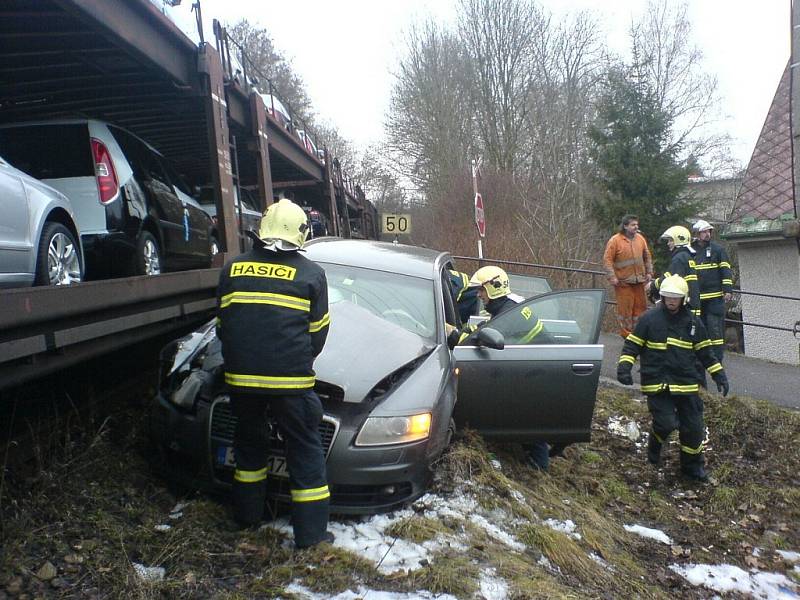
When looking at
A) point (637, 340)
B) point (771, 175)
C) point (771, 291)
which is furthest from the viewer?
point (771, 175)

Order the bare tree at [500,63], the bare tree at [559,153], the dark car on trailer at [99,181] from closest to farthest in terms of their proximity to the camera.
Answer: the dark car on trailer at [99,181]
the bare tree at [559,153]
the bare tree at [500,63]

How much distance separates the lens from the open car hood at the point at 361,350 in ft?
12.7

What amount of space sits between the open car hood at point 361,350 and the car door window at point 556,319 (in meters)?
1.09

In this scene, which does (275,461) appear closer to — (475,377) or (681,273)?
(475,377)

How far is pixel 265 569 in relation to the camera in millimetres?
3262

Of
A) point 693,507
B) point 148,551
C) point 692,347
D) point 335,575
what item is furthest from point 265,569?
point 692,347

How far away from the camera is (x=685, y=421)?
599 cm

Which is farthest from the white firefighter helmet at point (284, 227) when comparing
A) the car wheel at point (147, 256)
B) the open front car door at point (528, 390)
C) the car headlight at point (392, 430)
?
the car wheel at point (147, 256)

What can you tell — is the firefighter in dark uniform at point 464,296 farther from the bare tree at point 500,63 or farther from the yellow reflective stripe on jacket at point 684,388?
the bare tree at point 500,63

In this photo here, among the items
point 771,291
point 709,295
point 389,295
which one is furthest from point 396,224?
point 389,295

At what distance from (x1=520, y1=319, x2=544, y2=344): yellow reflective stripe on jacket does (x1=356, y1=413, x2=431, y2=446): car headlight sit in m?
1.80

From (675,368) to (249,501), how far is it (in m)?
3.95

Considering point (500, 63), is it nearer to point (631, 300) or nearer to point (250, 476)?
point (631, 300)

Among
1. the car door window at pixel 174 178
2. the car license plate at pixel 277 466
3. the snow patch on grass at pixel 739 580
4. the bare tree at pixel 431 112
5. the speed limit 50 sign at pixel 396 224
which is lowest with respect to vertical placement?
the snow patch on grass at pixel 739 580
